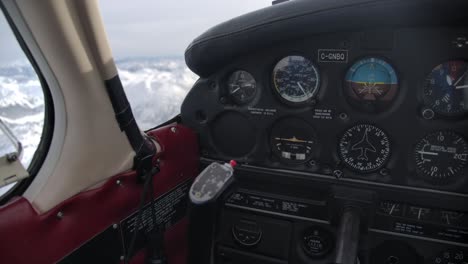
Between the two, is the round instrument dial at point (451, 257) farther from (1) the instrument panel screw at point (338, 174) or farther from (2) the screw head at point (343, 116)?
(2) the screw head at point (343, 116)

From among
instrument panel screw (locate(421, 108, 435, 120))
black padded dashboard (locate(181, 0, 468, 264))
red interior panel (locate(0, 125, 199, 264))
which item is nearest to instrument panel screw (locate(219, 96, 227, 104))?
black padded dashboard (locate(181, 0, 468, 264))

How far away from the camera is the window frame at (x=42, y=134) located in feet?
4.17

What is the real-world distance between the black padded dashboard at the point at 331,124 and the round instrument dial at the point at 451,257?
0.01m

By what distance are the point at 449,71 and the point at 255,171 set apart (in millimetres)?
1039

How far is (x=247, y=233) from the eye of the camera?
7.06 feet

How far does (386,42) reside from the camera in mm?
1717

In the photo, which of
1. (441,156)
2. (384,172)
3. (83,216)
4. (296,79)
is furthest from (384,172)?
(83,216)

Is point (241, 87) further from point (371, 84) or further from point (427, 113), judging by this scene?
point (427, 113)

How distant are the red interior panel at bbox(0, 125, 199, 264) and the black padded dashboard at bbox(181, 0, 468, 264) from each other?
0.86 feet

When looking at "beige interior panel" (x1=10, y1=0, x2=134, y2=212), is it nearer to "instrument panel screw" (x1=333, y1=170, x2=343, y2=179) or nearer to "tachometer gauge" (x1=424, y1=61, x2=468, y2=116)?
"instrument panel screw" (x1=333, y1=170, x2=343, y2=179)

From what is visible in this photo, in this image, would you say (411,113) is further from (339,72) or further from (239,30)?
(239,30)

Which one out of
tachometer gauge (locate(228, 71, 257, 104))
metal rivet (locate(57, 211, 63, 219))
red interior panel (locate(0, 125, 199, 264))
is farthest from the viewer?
tachometer gauge (locate(228, 71, 257, 104))

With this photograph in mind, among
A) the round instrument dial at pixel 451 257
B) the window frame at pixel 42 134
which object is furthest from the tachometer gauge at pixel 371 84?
the window frame at pixel 42 134

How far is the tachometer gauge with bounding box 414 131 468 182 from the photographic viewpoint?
175 centimetres
